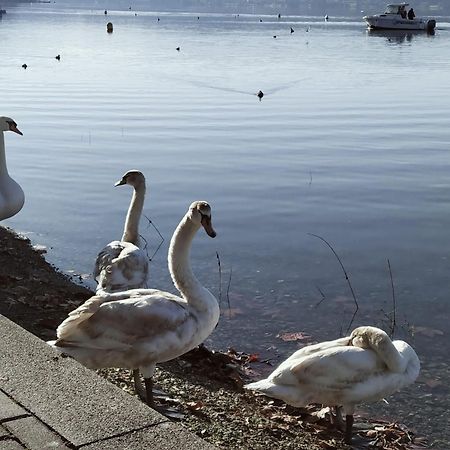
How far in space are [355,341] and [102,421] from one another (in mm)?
2981

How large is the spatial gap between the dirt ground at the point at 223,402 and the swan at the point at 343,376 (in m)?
0.29

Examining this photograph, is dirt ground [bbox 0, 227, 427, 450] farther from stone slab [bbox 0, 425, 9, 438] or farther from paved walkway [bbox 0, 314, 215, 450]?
stone slab [bbox 0, 425, 9, 438]

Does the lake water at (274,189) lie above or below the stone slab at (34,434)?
below

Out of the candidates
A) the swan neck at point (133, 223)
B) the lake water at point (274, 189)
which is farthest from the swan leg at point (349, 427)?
the swan neck at point (133, 223)

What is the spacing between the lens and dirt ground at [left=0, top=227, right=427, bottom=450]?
6591 millimetres

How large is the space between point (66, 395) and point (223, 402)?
244 cm

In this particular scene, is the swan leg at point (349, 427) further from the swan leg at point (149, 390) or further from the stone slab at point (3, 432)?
the stone slab at point (3, 432)

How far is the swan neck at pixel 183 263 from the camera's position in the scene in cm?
700

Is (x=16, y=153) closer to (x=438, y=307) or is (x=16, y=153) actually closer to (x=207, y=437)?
(x=438, y=307)

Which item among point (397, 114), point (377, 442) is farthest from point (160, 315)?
point (397, 114)

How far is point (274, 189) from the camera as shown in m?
17.2

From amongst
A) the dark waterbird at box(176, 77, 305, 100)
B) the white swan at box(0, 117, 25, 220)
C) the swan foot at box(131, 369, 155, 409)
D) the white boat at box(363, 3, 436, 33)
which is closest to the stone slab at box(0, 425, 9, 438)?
the swan foot at box(131, 369, 155, 409)

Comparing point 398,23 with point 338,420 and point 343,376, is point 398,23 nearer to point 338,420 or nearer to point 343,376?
point 338,420

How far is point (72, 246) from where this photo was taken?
13461 mm
